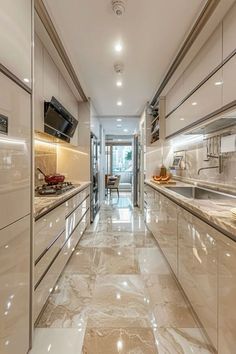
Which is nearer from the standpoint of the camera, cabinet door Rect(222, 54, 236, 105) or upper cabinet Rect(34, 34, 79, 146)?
cabinet door Rect(222, 54, 236, 105)

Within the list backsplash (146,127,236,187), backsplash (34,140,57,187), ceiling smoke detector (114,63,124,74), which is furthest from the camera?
backsplash (34,140,57,187)

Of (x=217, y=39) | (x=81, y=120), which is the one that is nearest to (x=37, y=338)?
(x=217, y=39)

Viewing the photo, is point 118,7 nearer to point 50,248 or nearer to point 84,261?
point 50,248

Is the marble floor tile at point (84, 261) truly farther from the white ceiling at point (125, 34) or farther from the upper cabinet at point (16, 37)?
the white ceiling at point (125, 34)

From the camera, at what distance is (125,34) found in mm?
2379

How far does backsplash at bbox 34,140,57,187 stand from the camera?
3.19 metres

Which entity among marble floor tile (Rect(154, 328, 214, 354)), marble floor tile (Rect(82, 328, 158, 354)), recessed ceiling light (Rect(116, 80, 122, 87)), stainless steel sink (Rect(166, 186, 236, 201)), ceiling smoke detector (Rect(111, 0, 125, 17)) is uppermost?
recessed ceiling light (Rect(116, 80, 122, 87))

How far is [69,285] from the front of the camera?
2.40 metres

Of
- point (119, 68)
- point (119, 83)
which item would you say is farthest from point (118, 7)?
point (119, 83)

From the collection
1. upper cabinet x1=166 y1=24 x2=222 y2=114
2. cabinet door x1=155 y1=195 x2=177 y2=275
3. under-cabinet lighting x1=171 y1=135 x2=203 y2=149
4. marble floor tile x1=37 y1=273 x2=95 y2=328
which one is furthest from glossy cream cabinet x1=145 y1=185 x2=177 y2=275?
upper cabinet x1=166 y1=24 x2=222 y2=114

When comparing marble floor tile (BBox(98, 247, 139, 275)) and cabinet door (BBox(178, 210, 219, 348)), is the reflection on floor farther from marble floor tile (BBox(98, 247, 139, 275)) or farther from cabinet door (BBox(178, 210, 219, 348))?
cabinet door (BBox(178, 210, 219, 348))

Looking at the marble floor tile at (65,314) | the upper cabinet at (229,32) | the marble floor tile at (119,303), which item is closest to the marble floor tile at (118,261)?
the marble floor tile at (119,303)

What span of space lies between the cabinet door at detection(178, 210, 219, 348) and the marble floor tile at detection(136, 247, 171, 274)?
0.62 m

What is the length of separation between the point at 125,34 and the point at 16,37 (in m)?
1.37
